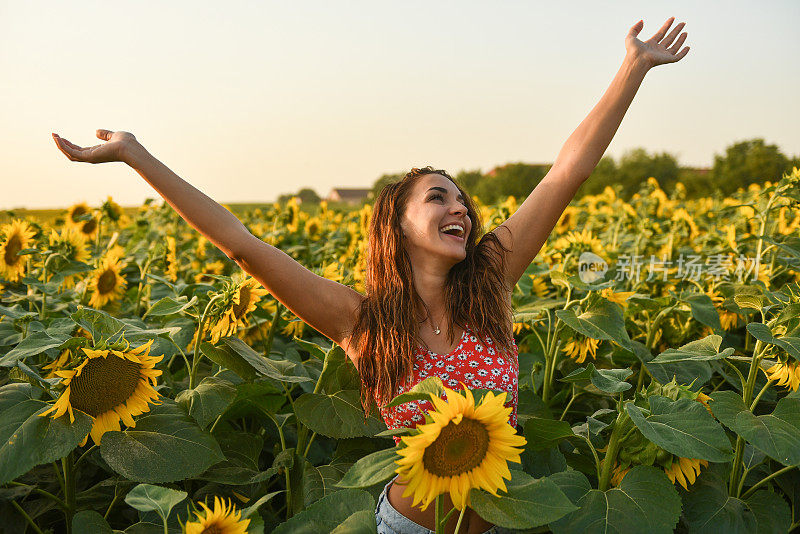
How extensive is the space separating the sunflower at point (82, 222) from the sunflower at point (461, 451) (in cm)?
399

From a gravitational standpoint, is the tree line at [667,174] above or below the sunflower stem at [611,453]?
above

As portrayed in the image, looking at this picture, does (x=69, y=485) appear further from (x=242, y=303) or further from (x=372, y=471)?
(x=372, y=471)

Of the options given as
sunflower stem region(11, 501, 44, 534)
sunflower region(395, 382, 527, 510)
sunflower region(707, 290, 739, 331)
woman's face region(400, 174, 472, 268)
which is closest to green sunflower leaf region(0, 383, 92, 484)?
sunflower stem region(11, 501, 44, 534)

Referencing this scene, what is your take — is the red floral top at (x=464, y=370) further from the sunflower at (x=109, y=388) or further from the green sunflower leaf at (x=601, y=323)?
the sunflower at (x=109, y=388)

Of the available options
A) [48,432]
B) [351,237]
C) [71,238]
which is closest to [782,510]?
[48,432]

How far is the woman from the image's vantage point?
197 cm

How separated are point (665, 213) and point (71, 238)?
559 cm

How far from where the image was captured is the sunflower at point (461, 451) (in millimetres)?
1265

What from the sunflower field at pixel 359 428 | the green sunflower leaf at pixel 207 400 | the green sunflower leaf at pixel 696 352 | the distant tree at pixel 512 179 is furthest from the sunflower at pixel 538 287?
the distant tree at pixel 512 179

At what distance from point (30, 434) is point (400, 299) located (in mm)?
1030

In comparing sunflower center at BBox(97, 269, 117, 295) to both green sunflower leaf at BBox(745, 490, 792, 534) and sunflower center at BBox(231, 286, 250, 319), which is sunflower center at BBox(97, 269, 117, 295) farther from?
green sunflower leaf at BBox(745, 490, 792, 534)

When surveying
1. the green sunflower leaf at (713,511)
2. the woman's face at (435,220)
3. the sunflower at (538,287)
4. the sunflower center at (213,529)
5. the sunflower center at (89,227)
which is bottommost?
the green sunflower leaf at (713,511)

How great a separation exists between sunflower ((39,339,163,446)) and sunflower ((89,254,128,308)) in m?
1.79

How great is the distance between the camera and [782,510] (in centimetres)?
189
